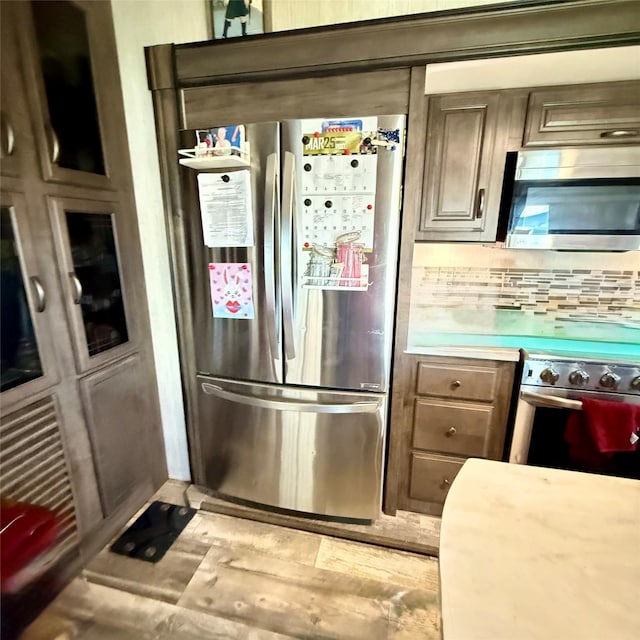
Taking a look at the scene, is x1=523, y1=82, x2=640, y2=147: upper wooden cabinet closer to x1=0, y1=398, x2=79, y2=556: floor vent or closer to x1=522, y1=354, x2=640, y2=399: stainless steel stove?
x1=522, y1=354, x2=640, y2=399: stainless steel stove

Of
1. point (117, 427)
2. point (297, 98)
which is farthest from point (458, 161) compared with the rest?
point (117, 427)

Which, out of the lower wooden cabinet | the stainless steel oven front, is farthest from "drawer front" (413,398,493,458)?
the stainless steel oven front

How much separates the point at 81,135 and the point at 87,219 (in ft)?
0.98

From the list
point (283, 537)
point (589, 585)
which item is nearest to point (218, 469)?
point (283, 537)

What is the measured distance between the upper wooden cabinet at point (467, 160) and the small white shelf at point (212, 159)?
70cm

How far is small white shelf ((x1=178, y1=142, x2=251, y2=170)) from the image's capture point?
137 centimetres

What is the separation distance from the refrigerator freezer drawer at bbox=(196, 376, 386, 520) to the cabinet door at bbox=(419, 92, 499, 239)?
2.65ft

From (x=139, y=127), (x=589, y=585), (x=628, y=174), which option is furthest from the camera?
(x=139, y=127)

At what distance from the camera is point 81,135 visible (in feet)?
4.43

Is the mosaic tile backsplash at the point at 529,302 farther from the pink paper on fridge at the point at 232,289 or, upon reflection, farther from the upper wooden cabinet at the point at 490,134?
the pink paper on fridge at the point at 232,289

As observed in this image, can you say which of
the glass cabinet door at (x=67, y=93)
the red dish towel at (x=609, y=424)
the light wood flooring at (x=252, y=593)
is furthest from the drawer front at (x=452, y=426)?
the glass cabinet door at (x=67, y=93)

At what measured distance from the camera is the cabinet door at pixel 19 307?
1.14m

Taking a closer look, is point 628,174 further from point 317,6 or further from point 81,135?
point 81,135

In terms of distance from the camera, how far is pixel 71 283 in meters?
1.33
